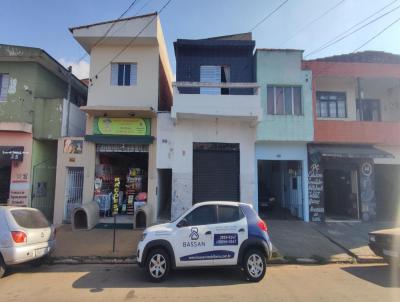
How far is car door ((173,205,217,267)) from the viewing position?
679cm

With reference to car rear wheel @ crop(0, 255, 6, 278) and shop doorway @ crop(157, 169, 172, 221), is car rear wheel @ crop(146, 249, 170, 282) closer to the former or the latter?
car rear wheel @ crop(0, 255, 6, 278)

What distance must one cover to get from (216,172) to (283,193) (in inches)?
220

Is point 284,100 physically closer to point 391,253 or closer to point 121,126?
point 121,126

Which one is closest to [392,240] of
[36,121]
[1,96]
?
[36,121]

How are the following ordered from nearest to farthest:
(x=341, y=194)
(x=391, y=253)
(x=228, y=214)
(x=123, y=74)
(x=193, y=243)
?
(x=193, y=243) < (x=228, y=214) < (x=391, y=253) < (x=123, y=74) < (x=341, y=194)

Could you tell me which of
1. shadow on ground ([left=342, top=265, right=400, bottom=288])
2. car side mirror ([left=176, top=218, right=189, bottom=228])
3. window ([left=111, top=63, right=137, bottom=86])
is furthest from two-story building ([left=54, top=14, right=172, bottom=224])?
shadow on ground ([left=342, top=265, right=400, bottom=288])

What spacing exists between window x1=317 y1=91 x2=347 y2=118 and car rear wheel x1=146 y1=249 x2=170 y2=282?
40.1ft

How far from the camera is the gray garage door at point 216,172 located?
44.1 feet

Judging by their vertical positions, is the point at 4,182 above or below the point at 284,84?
below

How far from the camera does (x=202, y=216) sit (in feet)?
23.5

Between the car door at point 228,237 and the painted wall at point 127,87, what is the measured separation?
26.5 feet

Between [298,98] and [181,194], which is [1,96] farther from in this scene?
[298,98]

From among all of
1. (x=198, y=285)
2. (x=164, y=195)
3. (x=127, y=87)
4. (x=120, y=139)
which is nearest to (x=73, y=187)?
(x=120, y=139)

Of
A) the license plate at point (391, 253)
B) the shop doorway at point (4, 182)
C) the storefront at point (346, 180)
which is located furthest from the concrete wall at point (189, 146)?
the shop doorway at point (4, 182)
